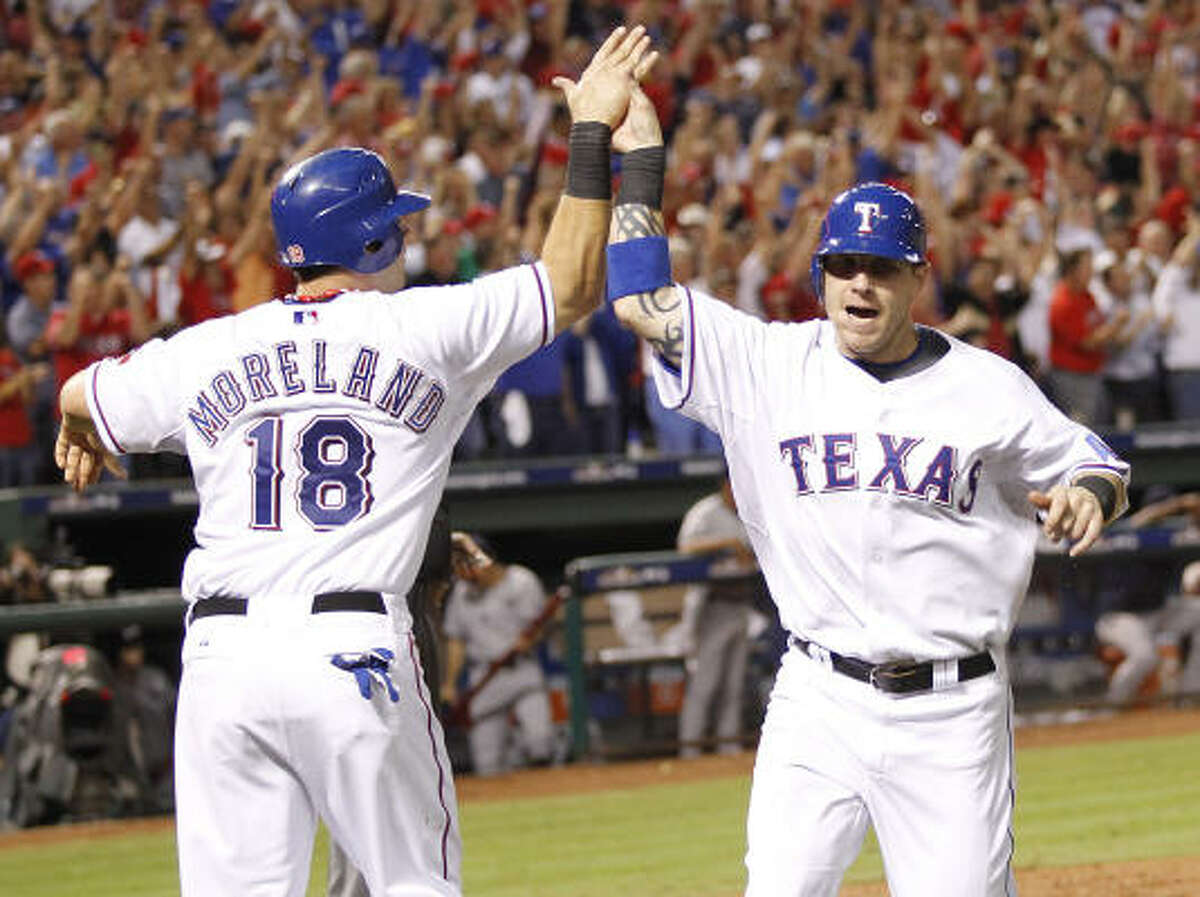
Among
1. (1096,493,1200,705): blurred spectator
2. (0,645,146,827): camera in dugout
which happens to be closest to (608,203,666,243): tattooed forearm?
(0,645,146,827): camera in dugout

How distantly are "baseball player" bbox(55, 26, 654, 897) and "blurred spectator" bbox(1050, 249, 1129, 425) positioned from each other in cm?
918

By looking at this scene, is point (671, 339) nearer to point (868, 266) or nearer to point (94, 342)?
point (868, 266)

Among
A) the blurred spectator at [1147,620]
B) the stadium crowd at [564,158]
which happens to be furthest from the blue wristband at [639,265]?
the blurred spectator at [1147,620]

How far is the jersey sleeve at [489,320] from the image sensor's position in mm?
4020

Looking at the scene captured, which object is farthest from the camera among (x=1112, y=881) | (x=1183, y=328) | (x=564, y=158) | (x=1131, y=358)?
(x=564, y=158)

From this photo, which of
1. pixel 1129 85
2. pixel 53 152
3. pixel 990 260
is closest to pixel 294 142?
pixel 53 152

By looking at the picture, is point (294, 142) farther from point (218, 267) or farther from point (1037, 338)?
point (1037, 338)

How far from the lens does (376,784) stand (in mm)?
3887

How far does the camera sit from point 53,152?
41.8 feet

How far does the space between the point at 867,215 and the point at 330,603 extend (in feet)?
4.56

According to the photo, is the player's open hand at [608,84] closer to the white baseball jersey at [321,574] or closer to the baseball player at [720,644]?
the white baseball jersey at [321,574]

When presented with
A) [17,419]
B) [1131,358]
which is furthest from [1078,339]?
[17,419]

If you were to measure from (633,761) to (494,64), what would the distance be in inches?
223

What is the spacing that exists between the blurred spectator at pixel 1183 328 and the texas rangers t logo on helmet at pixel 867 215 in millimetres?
9372
